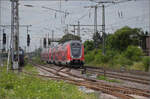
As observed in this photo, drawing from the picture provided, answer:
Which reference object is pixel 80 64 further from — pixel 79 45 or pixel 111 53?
pixel 111 53

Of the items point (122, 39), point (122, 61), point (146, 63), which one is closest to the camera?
point (146, 63)

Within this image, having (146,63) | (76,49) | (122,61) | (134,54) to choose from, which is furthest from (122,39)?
(146,63)

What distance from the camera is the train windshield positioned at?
86.7 feet

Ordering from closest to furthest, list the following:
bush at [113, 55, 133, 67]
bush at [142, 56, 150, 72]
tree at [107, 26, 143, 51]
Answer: bush at [142, 56, 150, 72] < bush at [113, 55, 133, 67] < tree at [107, 26, 143, 51]

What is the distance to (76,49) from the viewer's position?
26625 millimetres

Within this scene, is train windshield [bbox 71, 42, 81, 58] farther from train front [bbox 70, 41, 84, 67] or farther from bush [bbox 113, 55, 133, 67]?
bush [bbox 113, 55, 133, 67]

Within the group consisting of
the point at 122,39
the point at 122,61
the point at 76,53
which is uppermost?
the point at 122,39

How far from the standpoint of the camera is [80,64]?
27.0 metres

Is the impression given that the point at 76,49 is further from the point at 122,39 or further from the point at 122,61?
the point at 122,39

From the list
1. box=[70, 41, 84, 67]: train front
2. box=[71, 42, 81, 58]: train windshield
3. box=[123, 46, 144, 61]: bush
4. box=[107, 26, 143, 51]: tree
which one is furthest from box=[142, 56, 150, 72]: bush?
box=[107, 26, 143, 51]: tree

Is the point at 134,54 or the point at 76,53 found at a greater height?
the point at 76,53

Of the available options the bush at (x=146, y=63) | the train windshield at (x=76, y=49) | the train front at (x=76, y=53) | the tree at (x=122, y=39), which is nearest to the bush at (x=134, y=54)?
the bush at (x=146, y=63)

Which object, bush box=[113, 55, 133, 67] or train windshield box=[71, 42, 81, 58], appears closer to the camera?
train windshield box=[71, 42, 81, 58]

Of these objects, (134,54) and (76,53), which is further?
(134,54)
